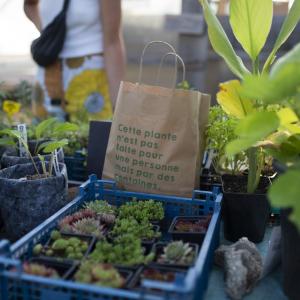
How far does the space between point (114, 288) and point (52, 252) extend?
0.73 feet

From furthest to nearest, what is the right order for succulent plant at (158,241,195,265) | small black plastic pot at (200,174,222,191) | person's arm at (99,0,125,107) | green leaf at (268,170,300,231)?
person's arm at (99,0,125,107) < small black plastic pot at (200,174,222,191) < succulent plant at (158,241,195,265) < green leaf at (268,170,300,231)

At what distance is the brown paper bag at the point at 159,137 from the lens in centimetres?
128

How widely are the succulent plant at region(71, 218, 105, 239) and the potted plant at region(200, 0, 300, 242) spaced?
363 millimetres

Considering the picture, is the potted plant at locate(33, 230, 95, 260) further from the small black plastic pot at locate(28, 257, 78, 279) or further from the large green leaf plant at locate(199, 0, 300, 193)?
the large green leaf plant at locate(199, 0, 300, 193)

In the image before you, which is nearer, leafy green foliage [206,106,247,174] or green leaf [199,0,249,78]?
green leaf [199,0,249,78]

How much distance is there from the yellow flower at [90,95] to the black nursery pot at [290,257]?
4.34 ft

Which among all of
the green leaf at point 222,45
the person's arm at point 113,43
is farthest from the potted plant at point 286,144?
the person's arm at point 113,43

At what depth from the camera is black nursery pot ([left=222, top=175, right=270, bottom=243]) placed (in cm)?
117

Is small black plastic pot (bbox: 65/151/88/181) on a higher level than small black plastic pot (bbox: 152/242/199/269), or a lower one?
higher

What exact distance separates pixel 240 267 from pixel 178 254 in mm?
145

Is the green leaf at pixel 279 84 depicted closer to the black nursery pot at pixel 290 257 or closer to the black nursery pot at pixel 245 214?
the black nursery pot at pixel 290 257

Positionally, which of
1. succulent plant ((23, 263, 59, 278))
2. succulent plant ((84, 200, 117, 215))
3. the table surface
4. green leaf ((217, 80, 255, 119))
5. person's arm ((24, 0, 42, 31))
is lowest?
the table surface

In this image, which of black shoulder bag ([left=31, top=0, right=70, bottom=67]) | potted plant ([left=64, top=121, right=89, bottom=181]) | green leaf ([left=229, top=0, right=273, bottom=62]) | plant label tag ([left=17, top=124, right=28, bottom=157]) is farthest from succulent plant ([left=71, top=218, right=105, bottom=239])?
black shoulder bag ([left=31, top=0, right=70, bottom=67])

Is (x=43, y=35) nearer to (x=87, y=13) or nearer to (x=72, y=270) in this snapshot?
(x=87, y=13)
